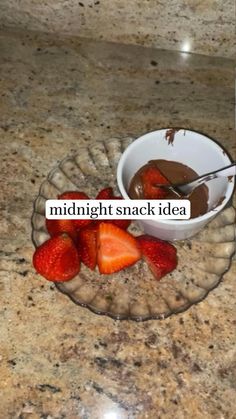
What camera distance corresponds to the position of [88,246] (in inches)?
41.1

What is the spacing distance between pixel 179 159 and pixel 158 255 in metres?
0.20

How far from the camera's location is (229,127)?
1.28 meters

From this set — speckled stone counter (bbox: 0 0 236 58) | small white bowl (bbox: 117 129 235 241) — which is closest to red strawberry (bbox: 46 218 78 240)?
small white bowl (bbox: 117 129 235 241)

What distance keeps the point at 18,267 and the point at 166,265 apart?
0.29 meters

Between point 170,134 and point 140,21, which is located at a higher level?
point 140,21

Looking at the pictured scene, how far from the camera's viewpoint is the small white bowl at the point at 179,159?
1.04m

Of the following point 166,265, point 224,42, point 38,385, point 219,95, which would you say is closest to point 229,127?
point 219,95

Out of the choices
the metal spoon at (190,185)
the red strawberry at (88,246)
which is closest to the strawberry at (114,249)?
the red strawberry at (88,246)

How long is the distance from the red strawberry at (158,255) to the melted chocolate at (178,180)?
82 millimetres

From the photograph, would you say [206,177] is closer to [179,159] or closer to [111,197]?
[179,159]

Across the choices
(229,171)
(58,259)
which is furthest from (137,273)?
(229,171)

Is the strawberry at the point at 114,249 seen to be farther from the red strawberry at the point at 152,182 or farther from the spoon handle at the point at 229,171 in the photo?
the spoon handle at the point at 229,171

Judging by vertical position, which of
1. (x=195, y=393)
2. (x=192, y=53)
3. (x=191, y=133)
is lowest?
(x=195, y=393)

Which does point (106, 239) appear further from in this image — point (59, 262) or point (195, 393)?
point (195, 393)
